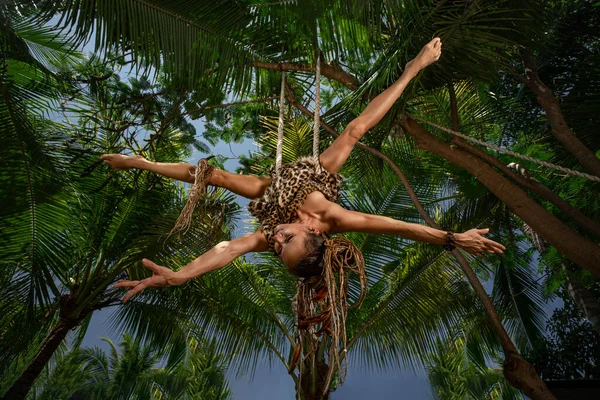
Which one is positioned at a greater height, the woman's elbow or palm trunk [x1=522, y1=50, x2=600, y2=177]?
palm trunk [x1=522, y1=50, x2=600, y2=177]

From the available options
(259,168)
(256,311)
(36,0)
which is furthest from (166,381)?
(36,0)

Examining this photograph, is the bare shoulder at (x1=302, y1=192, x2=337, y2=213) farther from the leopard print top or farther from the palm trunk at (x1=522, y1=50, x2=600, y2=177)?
the palm trunk at (x1=522, y1=50, x2=600, y2=177)

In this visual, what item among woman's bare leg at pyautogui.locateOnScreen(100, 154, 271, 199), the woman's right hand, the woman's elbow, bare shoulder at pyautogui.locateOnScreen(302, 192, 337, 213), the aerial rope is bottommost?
the woman's right hand

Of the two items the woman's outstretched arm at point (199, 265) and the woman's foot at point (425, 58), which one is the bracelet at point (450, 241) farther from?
the woman's foot at point (425, 58)

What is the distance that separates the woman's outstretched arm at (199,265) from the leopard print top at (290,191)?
0.08 m

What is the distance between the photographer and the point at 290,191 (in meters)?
2.56

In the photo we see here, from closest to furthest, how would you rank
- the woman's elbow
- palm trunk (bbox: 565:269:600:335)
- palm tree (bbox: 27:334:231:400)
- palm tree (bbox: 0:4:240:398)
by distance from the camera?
the woman's elbow → palm tree (bbox: 0:4:240:398) → palm trunk (bbox: 565:269:600:335) → palm tree (bbox: 27:334:231:400)

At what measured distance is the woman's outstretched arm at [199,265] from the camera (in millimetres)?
2105

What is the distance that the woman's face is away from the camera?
7.61 ft

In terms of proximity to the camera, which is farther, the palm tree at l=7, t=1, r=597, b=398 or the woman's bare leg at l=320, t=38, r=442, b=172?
the palm tree at l=7, t=1, r=597, b=398

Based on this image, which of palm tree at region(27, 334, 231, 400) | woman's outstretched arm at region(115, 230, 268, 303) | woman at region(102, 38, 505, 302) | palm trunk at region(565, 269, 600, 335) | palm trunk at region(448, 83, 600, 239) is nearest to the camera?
woman's outstretched arm at region(115, 230, 268, 303)

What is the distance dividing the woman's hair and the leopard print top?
0.19m

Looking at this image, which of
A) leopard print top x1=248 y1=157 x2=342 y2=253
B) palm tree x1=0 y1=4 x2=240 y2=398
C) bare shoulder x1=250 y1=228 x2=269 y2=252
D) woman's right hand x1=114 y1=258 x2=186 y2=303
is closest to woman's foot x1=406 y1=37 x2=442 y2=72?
leopard print top x1=248 y1=157 x2=342 y2=253

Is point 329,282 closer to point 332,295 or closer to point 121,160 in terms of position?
point 332,295
